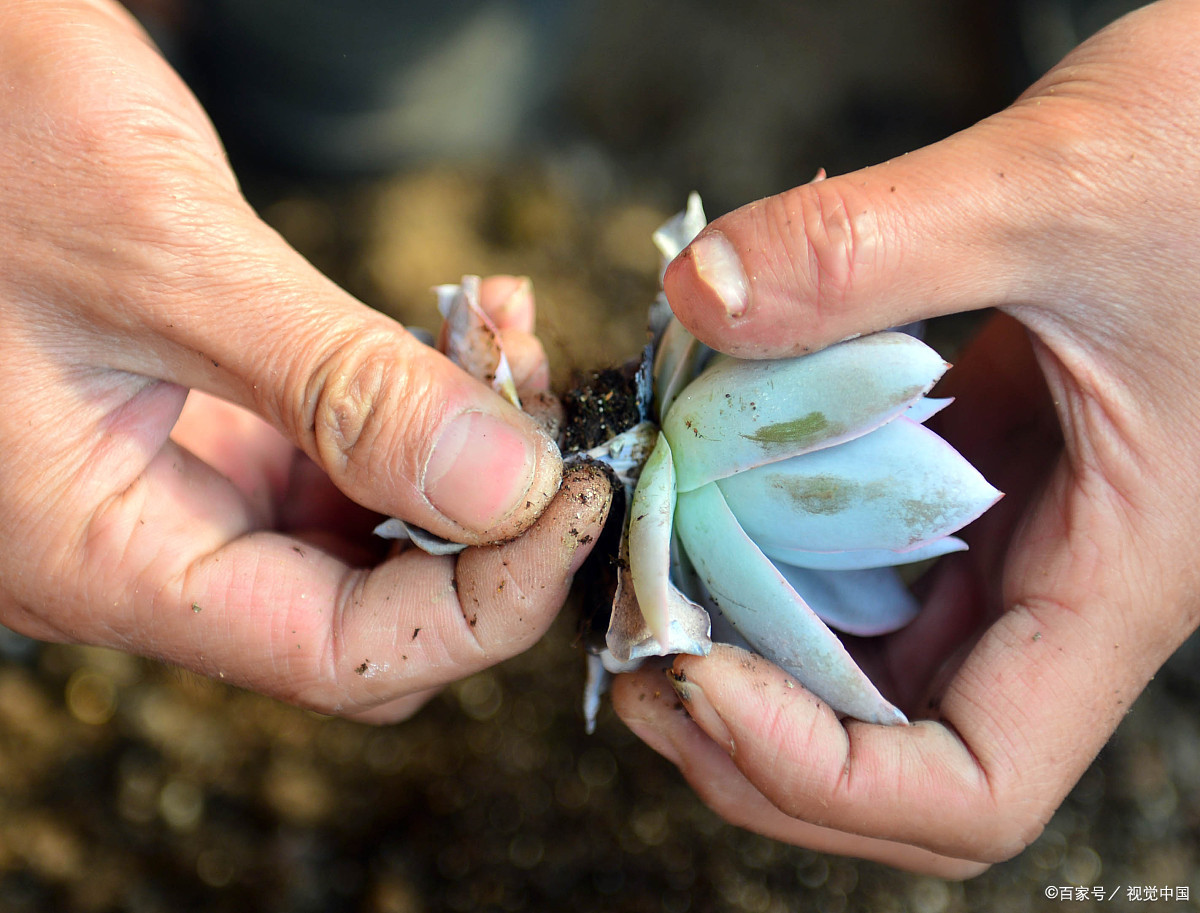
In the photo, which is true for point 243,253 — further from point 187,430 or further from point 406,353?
point 187,430

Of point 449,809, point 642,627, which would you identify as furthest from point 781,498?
point 449,809

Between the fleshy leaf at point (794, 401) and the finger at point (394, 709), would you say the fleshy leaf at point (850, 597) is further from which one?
the finger at point (394, 709)

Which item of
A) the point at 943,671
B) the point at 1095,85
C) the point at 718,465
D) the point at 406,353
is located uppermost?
the point at 1095,85

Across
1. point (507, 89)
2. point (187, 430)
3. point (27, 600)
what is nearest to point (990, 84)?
point (507, 89)

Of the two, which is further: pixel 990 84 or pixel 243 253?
pixel 990 84

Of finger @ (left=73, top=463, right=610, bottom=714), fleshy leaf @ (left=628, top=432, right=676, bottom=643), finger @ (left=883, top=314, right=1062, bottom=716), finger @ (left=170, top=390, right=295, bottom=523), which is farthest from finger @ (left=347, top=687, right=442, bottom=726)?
A: finger @ (left=883, top=314, right=1062, bottom=716)

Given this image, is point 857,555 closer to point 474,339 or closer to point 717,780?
point 717,780
